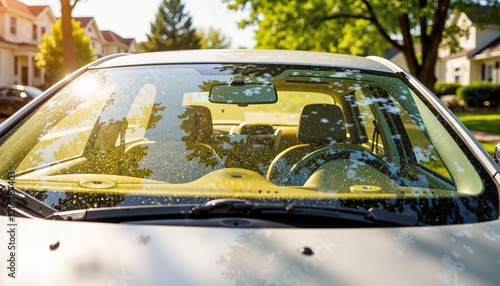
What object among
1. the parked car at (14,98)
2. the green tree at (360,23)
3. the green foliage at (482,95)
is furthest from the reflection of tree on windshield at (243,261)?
the green foliage at (482,95)

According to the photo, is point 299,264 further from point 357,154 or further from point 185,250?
point 357,154

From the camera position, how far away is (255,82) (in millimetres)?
2195

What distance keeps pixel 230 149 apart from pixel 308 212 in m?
0.64

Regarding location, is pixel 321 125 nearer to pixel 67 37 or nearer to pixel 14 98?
pixel 67 37

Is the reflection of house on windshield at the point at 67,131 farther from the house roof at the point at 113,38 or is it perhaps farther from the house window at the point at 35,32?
the house roof at the point at 113,38

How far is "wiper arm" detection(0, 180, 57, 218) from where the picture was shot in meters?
1.53

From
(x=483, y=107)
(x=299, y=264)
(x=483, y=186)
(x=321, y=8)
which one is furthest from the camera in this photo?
(x=483, y=107)

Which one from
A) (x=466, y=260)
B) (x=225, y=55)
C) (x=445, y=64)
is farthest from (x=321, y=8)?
(x=445, y=64)

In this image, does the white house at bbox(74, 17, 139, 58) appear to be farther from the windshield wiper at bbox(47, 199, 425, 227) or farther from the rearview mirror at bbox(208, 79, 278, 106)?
the windshield wiper at bbox(47, 199, 425, 227)

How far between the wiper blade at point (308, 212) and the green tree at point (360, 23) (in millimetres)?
13454

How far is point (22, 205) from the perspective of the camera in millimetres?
1562

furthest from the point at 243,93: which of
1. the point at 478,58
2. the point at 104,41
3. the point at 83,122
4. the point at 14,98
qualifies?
the point at 104,41

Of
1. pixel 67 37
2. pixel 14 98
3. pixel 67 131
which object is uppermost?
pixel 67 37

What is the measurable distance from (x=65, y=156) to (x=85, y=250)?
40.1 inches
